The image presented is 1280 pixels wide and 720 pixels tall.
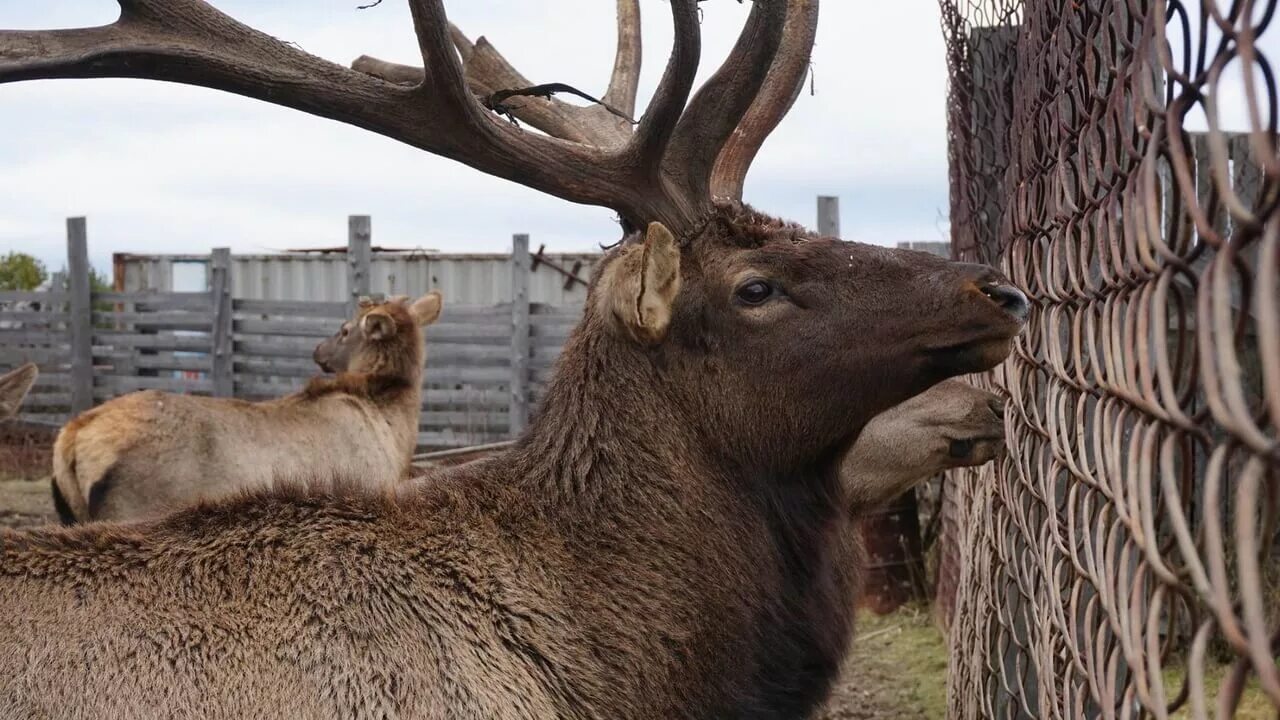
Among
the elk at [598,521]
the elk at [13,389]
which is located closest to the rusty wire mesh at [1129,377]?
the elk at [598,521]

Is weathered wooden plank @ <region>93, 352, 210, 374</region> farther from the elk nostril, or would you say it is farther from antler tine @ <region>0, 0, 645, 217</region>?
the elk nostril

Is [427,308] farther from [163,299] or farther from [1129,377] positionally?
[1129,377]

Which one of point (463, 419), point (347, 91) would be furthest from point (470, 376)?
point (347, 91)

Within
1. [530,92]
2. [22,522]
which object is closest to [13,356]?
[22,522]

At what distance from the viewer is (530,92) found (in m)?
3.49

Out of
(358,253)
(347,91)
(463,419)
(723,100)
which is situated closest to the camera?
(723,100)

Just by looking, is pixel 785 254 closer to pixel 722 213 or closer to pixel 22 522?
pixel 722 213

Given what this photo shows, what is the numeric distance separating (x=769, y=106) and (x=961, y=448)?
1392 mm

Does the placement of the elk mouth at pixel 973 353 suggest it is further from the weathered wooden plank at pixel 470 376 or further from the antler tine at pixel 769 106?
the weathered wooden plank at pixel 470 376

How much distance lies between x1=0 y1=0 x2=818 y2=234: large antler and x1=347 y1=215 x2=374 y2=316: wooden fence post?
42.1 feet

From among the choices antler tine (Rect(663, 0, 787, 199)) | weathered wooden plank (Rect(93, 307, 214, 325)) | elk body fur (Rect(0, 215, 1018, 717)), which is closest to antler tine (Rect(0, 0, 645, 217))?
antler tine (Rect(663, 0, 787, 199))

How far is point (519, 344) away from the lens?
609 inches

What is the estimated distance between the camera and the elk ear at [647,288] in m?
2.78

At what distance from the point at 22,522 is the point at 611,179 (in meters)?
9.26
